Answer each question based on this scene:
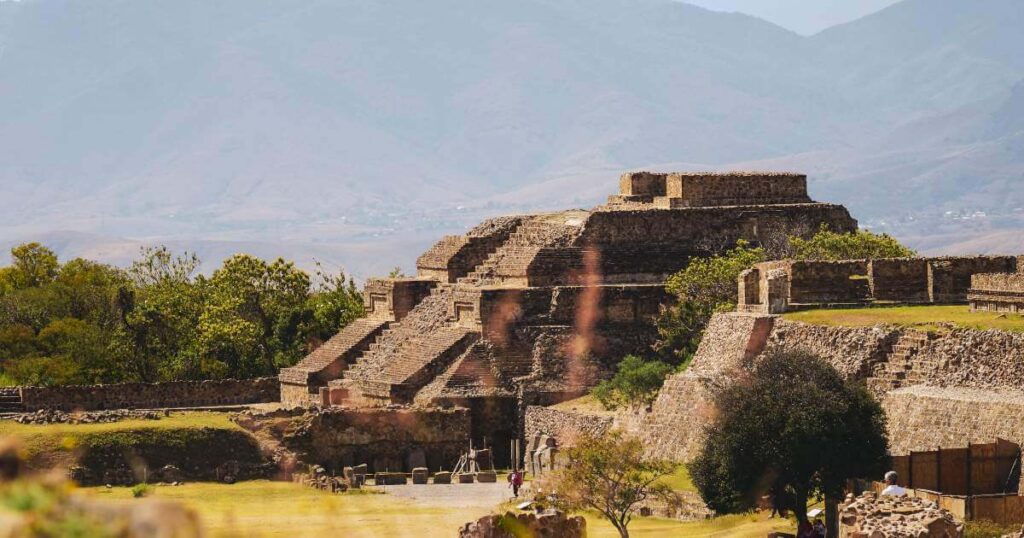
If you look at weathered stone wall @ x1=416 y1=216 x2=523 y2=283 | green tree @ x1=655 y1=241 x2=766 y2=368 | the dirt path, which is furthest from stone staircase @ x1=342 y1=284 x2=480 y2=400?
the dirt path

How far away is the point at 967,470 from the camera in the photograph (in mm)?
30797

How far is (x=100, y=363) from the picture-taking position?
60781mm

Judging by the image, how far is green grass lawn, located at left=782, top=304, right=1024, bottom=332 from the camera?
118 ft

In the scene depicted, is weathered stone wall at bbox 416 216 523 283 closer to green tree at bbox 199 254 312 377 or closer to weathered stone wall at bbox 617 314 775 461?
green tree at bbox 199 254 312 377

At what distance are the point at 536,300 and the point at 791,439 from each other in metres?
21.1

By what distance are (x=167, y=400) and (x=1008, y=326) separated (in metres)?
26.6

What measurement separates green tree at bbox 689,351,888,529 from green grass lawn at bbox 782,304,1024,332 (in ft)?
12.0

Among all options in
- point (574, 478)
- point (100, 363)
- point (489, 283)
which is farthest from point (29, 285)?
point (574, 478)

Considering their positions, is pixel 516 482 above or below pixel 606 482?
below

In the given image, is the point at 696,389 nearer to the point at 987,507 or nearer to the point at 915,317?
the point at 915,317

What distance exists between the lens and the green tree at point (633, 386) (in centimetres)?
4575

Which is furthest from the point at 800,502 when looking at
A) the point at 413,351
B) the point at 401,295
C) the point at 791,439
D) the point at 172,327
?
the point at 172,327

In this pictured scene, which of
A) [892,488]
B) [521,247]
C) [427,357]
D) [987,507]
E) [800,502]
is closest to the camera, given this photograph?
[892,488]

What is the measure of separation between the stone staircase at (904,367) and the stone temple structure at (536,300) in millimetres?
14428
